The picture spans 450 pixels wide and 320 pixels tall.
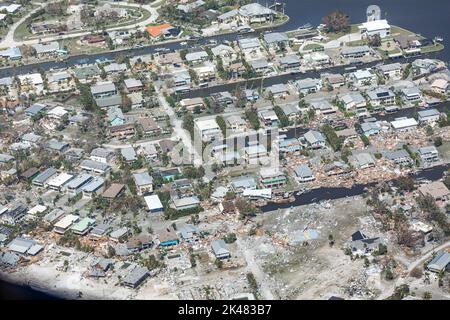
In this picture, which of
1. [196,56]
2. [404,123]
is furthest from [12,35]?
[404,123]

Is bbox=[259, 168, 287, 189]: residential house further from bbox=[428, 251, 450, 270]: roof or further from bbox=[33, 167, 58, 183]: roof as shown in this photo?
bbox=[33, 167, 58, 183]: roof

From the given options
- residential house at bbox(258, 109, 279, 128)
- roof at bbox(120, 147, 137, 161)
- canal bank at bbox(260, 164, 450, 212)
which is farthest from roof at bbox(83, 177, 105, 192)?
residential house at bbox(258, 109, 279, 128)

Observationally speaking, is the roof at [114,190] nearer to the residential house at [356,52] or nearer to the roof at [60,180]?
the roof at [60,180]

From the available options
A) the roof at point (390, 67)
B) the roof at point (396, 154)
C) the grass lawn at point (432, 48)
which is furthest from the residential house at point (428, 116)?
the grass lawn at point (432, 48)

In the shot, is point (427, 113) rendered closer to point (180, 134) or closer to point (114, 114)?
point (180, 134)
